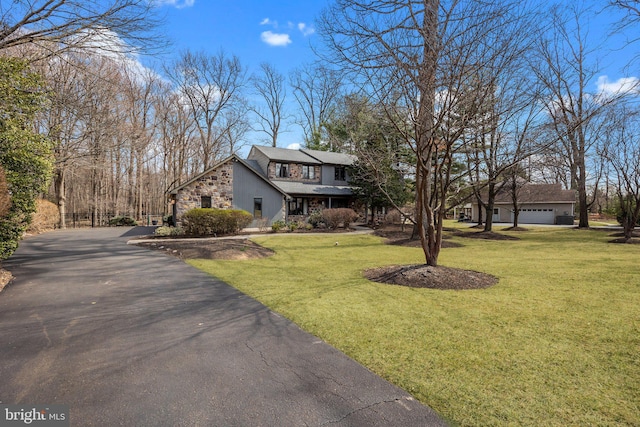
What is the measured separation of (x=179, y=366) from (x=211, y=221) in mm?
13324

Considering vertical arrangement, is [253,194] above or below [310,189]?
below


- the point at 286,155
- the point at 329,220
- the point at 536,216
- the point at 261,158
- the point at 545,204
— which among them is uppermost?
the point at 286,155

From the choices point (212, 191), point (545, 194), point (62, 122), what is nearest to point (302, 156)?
point (212, 191)

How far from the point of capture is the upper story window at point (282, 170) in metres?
25.5

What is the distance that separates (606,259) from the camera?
10.6 metres

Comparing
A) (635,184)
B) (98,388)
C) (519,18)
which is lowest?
(98,388)

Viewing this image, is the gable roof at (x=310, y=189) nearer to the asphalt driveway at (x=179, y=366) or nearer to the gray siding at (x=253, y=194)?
the gray siding at (x=253, y=194)

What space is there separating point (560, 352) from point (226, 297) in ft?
17.2

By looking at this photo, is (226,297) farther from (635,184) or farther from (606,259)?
(635,184)

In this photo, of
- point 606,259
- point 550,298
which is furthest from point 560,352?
point 606,259

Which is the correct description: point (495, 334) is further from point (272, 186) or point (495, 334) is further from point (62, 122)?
point (62, 122)

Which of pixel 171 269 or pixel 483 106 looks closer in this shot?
pixel 483 106

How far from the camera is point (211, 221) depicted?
52.4 ft

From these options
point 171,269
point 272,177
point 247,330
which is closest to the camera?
point 247,330
